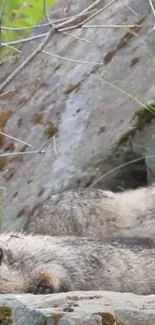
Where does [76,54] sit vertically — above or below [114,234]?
above

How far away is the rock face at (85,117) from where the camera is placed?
33.9 feet

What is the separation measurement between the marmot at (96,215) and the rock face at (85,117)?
0.50 metres

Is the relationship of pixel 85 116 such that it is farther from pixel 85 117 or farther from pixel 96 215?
pixel 96 215

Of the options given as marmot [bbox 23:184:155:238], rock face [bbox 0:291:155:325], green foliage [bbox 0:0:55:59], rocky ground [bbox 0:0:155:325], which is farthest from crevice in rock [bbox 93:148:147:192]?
rock face [bbox 0:291:155:325]

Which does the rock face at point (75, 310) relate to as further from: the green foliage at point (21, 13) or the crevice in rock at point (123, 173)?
the green foliage at point (21, 13)

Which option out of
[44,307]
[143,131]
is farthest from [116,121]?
[44,307]

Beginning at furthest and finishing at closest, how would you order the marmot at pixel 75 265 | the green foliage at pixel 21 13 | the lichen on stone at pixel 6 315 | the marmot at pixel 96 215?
1. the green foliage at pixel 21 13
2. the marmot at pixel 96 215
3. the marmot at pixel 75 265
4. the lichen on stone at pixel 6 315

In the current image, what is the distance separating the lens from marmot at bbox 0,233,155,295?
7355mm

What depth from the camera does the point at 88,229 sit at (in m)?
9.37

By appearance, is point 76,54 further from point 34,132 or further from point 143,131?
point 143,131

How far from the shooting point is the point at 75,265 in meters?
7.70

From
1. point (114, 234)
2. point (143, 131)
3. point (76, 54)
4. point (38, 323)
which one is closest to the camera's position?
point (38, 323)

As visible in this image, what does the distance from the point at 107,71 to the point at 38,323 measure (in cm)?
606

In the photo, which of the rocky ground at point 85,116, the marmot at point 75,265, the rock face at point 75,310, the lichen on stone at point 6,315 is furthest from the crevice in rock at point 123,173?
the lichen on stone at point 6,315
